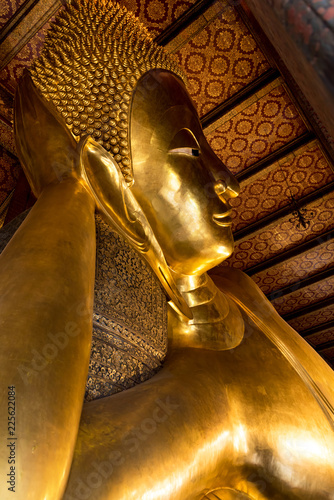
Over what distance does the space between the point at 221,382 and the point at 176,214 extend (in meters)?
0.53

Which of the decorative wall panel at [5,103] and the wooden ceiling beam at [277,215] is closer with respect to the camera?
the decorative wall panel at [5,103]

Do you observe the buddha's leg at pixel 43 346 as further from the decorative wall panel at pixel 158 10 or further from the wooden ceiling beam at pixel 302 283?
the wooden ceiling beam at pixel 302 283

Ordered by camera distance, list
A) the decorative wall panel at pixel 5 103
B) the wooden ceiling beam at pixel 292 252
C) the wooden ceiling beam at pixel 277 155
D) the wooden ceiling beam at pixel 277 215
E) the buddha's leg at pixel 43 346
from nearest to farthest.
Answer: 1. the buddha's leg at pixel 43 346
2. the decorative wall panel at pixel 5 103
3. the wooden ceiling beam at pixel 277 155
4. the wooden ceiling beam at pixel 277 215
5. the wooden ceiling beam at pixel 292 252

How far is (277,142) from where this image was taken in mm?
2641

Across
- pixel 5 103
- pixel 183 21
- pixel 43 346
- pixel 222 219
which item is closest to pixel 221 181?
pixel 222 219

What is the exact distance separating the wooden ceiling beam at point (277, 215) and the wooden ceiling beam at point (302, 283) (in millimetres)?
898

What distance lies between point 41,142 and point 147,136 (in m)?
0.34

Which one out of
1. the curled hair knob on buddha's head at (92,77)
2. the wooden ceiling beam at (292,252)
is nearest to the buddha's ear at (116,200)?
the curled hair knob on buddha's head at (92,77)

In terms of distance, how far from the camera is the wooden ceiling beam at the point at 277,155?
2.60 meters

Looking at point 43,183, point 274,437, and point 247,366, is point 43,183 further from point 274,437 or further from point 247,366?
point 274,437

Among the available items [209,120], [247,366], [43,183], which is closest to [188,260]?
[247,366]

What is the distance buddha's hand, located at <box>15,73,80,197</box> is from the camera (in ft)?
3.66

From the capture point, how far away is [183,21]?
80.0 inches

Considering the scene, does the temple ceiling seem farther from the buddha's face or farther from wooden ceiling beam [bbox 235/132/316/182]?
the buddha's face
